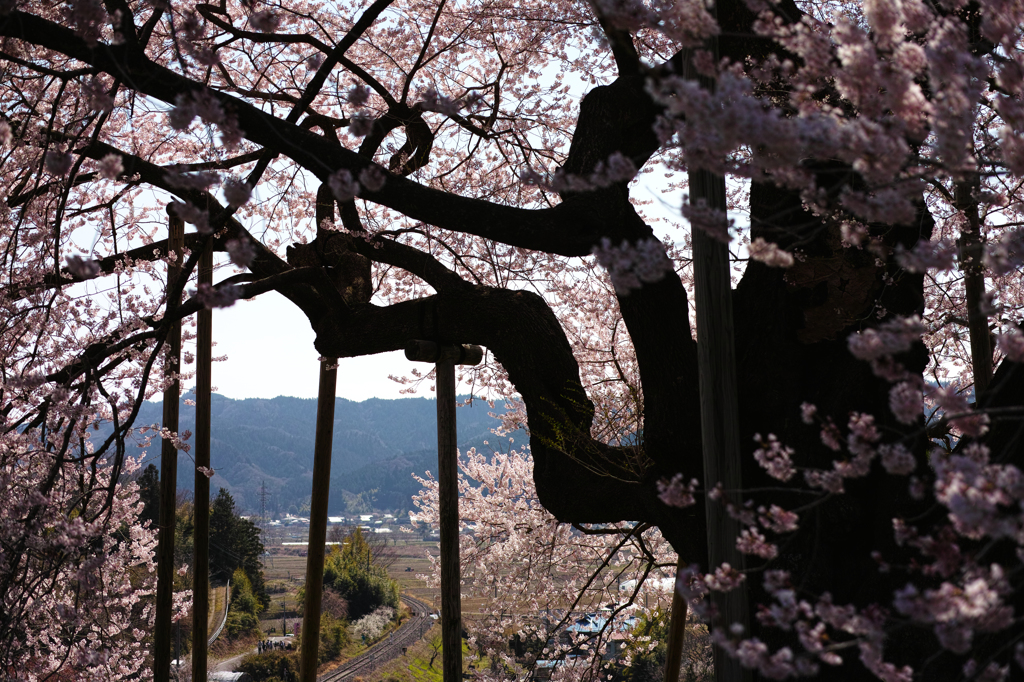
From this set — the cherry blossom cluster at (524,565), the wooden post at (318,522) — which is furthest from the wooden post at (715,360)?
the cherry blossom cluster at (524,565)

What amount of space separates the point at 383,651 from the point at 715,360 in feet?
85.2

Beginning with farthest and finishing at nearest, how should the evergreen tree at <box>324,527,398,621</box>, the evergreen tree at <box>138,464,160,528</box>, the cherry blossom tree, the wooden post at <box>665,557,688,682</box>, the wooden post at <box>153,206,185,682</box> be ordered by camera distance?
the evergreen tree at <box>324,527,398,621</box> < the evergreen tree at <box>138,464,160,528</box> < the wooden post at <box>665,557,688,682</box> < the wooden post at <box>153,206,185,682</box> < the cherry blossom tree

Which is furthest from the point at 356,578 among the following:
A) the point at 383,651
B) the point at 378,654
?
the point at 378,654

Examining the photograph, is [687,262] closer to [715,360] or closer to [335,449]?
[715,360]

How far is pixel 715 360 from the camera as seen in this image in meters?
2.40

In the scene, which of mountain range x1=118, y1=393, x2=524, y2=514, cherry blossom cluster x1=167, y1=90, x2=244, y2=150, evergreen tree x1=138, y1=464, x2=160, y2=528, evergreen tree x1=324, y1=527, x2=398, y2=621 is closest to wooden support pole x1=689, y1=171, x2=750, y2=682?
cherry blossom cluster x1=167, y1=90, x2=244, y2=150

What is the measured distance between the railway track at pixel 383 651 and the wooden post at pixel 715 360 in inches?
773

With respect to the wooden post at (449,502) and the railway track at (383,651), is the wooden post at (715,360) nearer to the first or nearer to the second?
the wooden post at (449,502)

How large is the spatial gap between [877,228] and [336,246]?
107 inches

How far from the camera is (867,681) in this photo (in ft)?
7.93

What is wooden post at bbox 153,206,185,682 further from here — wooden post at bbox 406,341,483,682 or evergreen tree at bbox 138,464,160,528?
evergreen tree at bbox 138,464,160,528

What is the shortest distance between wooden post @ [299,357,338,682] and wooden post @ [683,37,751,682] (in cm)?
284

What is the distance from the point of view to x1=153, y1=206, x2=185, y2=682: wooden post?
173 inches

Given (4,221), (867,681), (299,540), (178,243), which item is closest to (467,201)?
(867,681)
